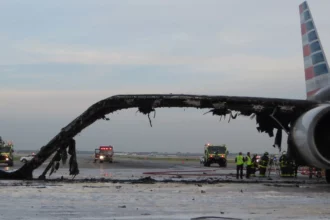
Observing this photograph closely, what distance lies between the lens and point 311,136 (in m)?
16.2

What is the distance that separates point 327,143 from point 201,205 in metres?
7.74

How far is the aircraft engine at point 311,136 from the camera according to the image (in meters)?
16.1

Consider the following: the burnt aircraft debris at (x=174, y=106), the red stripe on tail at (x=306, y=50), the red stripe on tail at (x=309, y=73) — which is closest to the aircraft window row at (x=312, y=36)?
the red stripe on tail at (x=306, y=50)

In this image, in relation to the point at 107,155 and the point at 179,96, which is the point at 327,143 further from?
the point at 107,155

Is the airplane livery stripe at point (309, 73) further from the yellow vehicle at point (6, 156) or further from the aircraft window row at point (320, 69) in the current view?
the yellow vehicle at point (6, 156)

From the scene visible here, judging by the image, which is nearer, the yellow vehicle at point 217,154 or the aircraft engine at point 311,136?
the aircraft engine at point 311,136

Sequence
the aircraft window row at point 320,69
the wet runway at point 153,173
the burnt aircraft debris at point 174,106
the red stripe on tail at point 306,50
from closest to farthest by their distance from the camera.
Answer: the burnt aircraft debris at point 174,106 < the aircraft window row at point 320,69 < the red stripe on tail at point 306,50 < the wet runway at point 153,173

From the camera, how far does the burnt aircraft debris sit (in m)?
19.2

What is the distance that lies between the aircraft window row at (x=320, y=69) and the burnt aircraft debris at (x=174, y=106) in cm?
305

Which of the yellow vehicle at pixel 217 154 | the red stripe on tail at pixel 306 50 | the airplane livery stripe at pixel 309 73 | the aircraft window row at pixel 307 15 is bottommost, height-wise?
the yellow vehicle at pixel 217 154

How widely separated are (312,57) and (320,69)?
3.11 feet

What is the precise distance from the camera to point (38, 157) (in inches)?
818

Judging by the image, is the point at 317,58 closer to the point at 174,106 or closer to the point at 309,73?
the point at 309,73

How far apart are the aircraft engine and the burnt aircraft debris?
1.71 m
